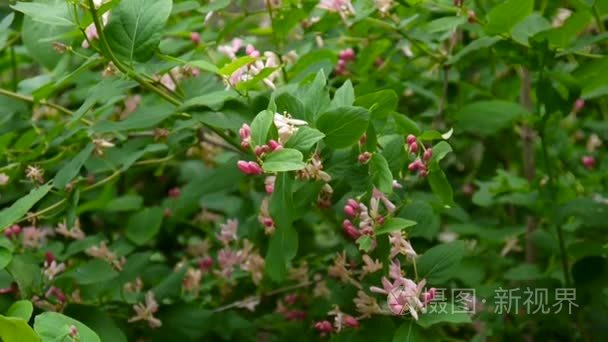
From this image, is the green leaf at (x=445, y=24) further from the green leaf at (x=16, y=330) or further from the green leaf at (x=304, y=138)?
the green leaf at (x=16, y=330)

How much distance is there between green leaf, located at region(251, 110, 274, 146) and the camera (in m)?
0.84

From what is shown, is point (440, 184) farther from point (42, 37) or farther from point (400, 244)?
point (42, 37)

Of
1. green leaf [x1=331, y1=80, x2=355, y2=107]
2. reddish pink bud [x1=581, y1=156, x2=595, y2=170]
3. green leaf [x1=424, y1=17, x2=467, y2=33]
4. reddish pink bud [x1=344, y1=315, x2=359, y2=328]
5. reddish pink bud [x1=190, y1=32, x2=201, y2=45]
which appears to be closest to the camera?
green leaf [x1=331, y1=80, x2=355, y2=107]

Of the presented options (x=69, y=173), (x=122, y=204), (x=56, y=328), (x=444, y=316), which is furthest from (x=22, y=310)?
(x=122, y=204)

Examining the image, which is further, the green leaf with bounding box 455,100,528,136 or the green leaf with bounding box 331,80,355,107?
the green leaf with bounding box 455,100,528,136

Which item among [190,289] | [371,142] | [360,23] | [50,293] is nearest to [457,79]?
[360,23]

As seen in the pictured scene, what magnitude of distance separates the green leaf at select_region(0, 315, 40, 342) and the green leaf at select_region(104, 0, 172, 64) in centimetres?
33

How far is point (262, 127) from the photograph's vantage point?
850mm

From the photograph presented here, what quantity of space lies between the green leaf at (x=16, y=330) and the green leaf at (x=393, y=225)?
371 mm

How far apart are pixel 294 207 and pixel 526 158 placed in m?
0.85

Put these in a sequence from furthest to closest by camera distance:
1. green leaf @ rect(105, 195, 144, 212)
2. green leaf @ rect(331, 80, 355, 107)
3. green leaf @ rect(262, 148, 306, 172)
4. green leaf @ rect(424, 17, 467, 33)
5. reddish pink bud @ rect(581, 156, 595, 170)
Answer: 1. reddish pink bud @ rect(581, 156, 595, 170)
2. green leaf @ rect(105, 195, 144, 212)
3. green leaf @ rect(424, 17, 467, 33)
4. green leaf @ rect(331, 80, 355, 107)
5. green leaf @ rect(262, 148, 306, 172)

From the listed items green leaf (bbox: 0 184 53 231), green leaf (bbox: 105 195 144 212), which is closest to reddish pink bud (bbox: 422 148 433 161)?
green leaf (bbox: 0 184 53 231)

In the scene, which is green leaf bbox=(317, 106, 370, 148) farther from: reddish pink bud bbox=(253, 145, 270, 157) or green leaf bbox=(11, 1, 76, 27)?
green leaf bbox=(11, 1, 76, 27)

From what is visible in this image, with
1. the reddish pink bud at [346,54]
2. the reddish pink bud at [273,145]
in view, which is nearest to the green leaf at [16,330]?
the reddish pink bud at [273,145]
